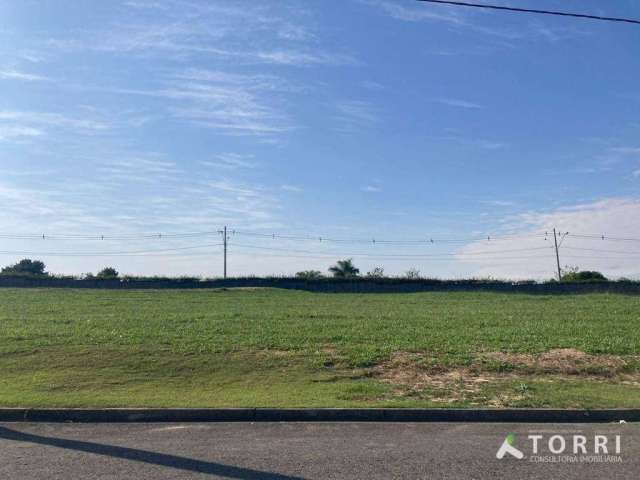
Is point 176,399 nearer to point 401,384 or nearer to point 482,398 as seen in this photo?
point 401,384

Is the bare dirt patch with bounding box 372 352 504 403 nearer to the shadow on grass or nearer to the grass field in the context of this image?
the grass field

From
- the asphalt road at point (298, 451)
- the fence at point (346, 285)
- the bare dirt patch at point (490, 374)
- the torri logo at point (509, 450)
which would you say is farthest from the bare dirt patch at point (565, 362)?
the fence at point (346, 285)

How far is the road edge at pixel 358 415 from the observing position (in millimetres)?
9383

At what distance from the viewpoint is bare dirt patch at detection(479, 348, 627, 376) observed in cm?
1346

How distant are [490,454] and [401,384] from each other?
4823 millimetres

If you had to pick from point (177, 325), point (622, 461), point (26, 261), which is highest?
point (26, 261)

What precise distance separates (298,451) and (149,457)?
5.69 feet

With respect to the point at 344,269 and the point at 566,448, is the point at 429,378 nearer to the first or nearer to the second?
the point at 566,448

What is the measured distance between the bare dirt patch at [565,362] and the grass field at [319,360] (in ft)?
0.14

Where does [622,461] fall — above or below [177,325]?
below

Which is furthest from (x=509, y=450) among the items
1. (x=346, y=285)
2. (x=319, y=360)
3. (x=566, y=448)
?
(x=346, y=285)

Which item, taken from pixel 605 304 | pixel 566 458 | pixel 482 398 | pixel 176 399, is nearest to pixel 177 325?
pixel 176 399

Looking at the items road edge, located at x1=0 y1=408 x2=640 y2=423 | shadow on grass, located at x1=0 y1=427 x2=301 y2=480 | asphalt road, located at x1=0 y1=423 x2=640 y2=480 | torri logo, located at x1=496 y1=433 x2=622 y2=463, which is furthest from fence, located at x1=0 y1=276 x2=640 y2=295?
shadow on grass, located at x1=0 y1=427 x2=301 y2=480

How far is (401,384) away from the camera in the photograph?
40.0 ft
